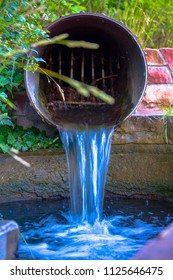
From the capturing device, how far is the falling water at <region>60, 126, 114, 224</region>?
2.82 metres

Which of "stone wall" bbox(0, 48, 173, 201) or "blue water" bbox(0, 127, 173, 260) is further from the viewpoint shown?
"stone wall" bbox(0, 48, 173, 201)

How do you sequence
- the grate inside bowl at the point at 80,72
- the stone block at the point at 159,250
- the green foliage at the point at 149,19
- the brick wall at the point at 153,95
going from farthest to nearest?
the green foliage at the point at 149,19 → the grate inside bowl at the point at 80,72 → the brick wall at the point at 153,95 → the stone block at the point at 159,250

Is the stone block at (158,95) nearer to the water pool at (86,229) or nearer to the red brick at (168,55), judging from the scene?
the red brick at (168,55)

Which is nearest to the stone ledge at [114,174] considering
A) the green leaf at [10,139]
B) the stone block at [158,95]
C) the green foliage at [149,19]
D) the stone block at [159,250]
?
the green leaf at [10,139]

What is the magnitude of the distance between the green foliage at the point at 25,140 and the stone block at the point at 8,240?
1.58 metres

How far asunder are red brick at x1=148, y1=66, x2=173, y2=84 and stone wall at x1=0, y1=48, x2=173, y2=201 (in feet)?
1.89

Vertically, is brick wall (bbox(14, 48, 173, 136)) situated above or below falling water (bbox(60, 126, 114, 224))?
above

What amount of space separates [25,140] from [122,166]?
70 centimetres

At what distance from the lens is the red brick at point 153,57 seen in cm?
382

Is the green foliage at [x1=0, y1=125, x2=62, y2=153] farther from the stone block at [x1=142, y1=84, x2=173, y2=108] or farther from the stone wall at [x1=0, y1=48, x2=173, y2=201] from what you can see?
the stone block at [x1=142, y1=84, x2=173, y2=108]

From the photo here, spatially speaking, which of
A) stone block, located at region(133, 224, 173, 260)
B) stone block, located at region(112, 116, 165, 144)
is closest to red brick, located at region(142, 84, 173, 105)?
stone block, located at region(112, 116, 165, 144)

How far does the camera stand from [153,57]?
3.84 meters

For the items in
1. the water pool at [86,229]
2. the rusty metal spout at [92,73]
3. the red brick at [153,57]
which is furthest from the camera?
the red brick at [153,57]
